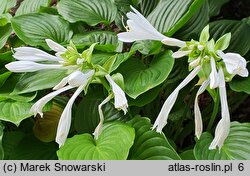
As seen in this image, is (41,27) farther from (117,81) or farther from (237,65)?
(237,65)

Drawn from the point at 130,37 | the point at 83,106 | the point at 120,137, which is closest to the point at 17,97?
the point at 83,106

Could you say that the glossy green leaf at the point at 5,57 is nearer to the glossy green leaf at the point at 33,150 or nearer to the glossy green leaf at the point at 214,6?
the glossy green leaf at the point at 33,150

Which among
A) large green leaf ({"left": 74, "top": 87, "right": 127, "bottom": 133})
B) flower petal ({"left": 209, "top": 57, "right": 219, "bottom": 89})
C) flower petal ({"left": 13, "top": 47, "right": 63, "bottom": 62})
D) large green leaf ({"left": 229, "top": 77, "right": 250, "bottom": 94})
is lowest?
large green leaf ({"left": 74, "top": 87, "right": 127, "bottom": 133})

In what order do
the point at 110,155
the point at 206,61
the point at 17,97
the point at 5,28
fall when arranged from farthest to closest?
the point at 5,28
the point at 17,97
the point at 110,155
the point at 206,61

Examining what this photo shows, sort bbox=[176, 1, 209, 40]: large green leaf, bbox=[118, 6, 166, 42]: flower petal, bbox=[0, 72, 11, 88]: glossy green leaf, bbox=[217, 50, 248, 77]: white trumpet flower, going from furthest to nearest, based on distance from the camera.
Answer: bbox=[176, 1, 209, 40]: large green leaf, bbox=[0, 72, 11, 88]: glossy green leaf, bbox=[118, 6, 166, 42]: flower petal, bbox=[217, 50, 248, 77]: white trumpet flower

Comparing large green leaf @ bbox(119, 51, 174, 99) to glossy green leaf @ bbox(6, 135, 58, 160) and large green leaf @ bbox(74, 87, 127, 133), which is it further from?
glossy green leaf @ bbox(6, 135, 58, 160)

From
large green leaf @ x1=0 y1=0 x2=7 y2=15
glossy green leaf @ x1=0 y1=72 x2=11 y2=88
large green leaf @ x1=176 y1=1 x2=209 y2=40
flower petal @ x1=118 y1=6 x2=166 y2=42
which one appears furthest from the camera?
large green leaf @ x1=0 y1=0 x2=7 y2=15

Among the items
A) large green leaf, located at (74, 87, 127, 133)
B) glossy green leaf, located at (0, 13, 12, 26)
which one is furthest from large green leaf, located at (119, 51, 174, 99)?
glossy green leaf, located at (0, 13, 12, 26)

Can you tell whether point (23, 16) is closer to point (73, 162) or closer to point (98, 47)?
point (98, 47)

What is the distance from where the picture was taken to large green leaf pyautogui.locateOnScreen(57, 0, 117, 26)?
4.57 ft

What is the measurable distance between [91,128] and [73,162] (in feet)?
0.87

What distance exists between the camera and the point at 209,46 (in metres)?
0.94

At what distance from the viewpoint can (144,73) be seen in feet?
3.92

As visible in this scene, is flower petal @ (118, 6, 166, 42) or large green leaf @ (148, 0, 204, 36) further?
large green leaf @ (148, 0, 204, 36)
